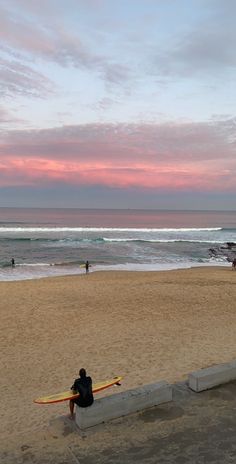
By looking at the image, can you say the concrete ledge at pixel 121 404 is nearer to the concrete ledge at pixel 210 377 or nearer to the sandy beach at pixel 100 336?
the concrete ledge at pixel 210 377

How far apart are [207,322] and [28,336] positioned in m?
6.40

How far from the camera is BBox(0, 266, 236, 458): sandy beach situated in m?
9.95

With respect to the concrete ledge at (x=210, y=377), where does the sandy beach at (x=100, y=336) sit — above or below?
below

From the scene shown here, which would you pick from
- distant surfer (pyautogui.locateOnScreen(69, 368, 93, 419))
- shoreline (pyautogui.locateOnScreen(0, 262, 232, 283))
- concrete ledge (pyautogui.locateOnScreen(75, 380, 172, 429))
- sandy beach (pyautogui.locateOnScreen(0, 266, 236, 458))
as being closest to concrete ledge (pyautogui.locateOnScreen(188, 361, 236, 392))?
concrete ledge (pyautogui.locateOnScreen(75, 380, 172, 429))

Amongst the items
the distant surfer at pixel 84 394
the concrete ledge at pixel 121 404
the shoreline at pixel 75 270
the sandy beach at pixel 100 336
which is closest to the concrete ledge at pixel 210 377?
the concrete ledge at pixel 121 404

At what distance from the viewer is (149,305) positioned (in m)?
17.9

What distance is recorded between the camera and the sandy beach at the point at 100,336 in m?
9.95

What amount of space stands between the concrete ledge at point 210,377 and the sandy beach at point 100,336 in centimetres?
194

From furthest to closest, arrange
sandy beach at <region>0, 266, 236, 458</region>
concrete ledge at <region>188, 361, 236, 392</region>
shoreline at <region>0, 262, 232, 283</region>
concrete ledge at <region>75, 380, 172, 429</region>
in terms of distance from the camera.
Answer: shoreline at <region>0, 262, 232, 283</region> < sandy beach at <region>0, 266, 236, 458</region> < concrete ledge at <region>188, 361, 236, 392</region> < concrete ledge at <region>75, 380, 172, 429</region>

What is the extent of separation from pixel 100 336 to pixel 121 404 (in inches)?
264

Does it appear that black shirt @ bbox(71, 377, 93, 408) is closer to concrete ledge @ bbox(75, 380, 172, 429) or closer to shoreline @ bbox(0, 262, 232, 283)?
concrete ledge @ bbox(75, 380, 172, 429)

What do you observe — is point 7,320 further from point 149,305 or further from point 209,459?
point 209,459

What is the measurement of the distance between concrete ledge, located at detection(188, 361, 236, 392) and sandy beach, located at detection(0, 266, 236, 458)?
194 centimetres

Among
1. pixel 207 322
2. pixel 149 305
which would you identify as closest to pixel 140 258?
pixel 149 305
